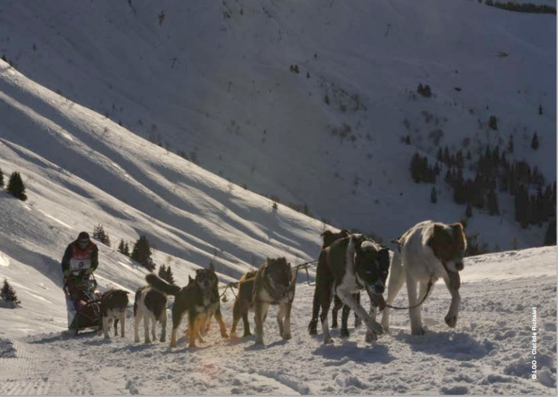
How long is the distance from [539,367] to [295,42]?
57.0 meters

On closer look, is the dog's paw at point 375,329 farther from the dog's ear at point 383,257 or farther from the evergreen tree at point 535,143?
the evergreen tree at point 535,143

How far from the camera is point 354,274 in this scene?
10.0 metres

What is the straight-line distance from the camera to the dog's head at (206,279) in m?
12.0

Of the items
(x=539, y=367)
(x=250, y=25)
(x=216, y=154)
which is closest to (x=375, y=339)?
(x=539, y=367)

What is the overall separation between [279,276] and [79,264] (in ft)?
20.1

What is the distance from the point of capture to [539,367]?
7.64 metres

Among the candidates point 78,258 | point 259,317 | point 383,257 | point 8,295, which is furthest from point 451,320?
point 8,295

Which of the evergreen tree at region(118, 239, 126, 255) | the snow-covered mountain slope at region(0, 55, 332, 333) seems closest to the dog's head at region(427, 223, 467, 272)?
the snow-covered mountain slope at region(0, 55, 332, 333)

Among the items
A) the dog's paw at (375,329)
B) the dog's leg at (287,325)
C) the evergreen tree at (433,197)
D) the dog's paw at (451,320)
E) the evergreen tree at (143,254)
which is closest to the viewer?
the dog's paw at (451,320)

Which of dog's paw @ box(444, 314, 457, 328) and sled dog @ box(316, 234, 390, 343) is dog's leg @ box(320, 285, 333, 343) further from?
dog's paw @ box(444, 314, 457, 328)

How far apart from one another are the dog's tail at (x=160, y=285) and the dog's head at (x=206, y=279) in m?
1.34

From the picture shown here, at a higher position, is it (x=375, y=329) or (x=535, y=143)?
(x=535, y=143)

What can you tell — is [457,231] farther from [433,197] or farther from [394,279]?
[433,197]

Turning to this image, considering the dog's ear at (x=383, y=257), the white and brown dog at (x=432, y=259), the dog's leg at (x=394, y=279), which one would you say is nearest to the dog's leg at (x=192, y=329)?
the dog's leg at (x=394, y=279)
